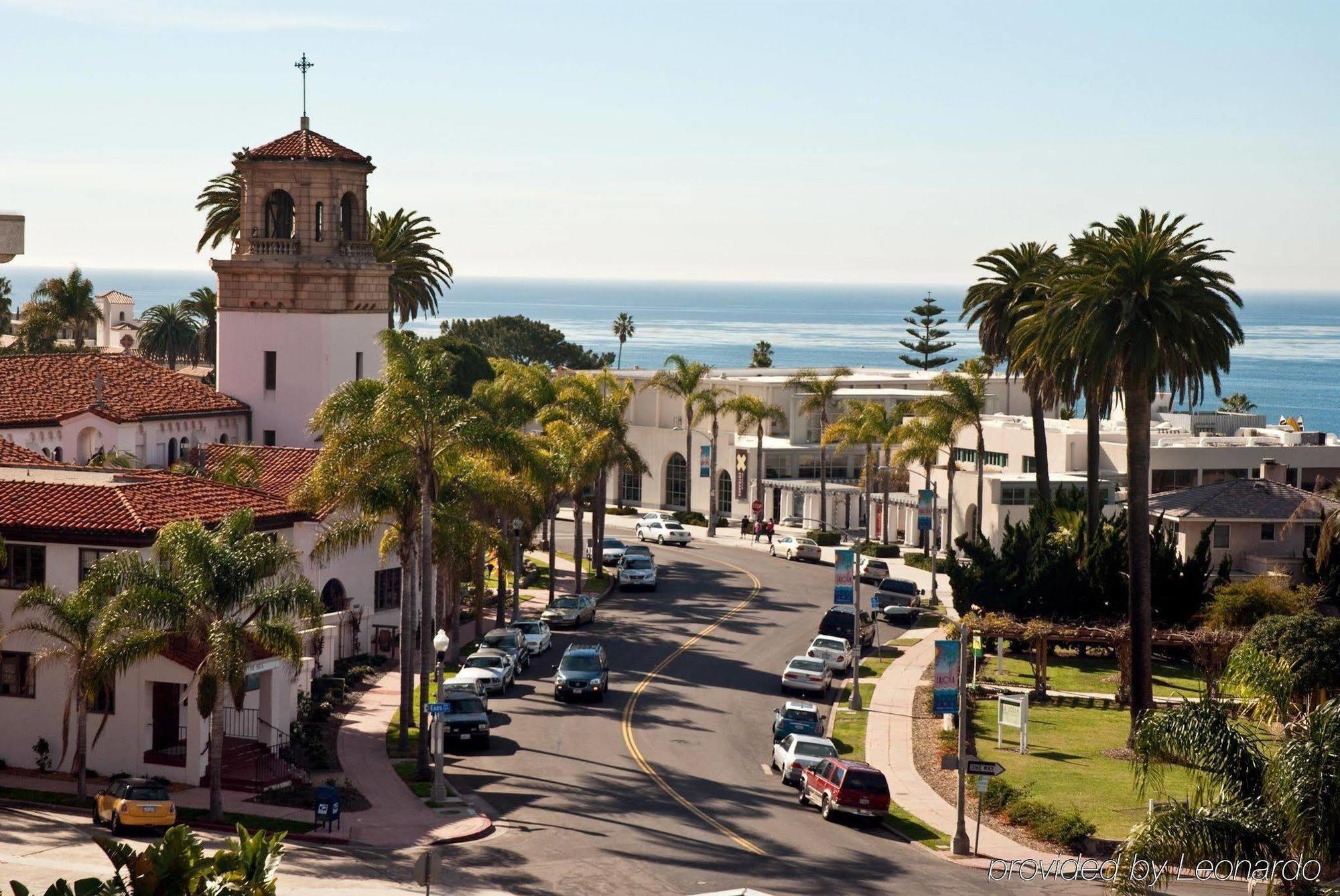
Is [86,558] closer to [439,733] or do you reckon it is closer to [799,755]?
[439,733]

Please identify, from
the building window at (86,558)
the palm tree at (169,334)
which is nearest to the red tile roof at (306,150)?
the building window at (86,558)

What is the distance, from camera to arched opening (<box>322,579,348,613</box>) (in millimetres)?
57375

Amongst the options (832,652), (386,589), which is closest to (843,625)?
(832,652)

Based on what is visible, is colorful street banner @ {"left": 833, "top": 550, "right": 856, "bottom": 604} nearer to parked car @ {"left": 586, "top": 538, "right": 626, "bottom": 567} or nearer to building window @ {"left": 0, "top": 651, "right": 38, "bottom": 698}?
parked car @ {"left": 586, "top": 538, "right": 626, "bottom": 567}

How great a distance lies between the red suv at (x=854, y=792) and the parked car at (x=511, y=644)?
1722cm

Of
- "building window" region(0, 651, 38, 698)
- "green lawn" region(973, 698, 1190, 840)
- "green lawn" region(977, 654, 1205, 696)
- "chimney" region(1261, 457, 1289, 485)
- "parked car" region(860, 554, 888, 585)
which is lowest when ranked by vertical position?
"green lawn" region(973, 698, 1190, 840)

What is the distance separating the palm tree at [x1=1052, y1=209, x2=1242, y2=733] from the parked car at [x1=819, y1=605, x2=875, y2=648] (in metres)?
13.9

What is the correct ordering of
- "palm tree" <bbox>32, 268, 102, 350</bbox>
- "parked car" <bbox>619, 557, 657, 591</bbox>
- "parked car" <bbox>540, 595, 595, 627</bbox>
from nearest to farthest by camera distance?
1. "parked car" <bbox>540, 595, 595, 627</bbox>
2. "parked car" <bbox>619, 557, 657, 591</bbox>
3. "palm tree" <bbox>32, 268, 102, 350</bbox>

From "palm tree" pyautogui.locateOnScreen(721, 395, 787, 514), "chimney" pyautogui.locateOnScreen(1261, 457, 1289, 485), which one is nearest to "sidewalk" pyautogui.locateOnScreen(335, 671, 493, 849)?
"palm tree" pyautogui.locateOnScreen(721, 395, 787, 514)

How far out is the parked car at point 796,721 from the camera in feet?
158

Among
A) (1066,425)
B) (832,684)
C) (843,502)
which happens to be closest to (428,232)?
(843,502)

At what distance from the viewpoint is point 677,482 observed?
10506 centimetres

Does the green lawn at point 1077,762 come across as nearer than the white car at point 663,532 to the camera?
Yes

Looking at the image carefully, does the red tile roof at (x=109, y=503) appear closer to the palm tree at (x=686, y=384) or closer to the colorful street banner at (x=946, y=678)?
the colorful street banner at (x=946, y=678)
